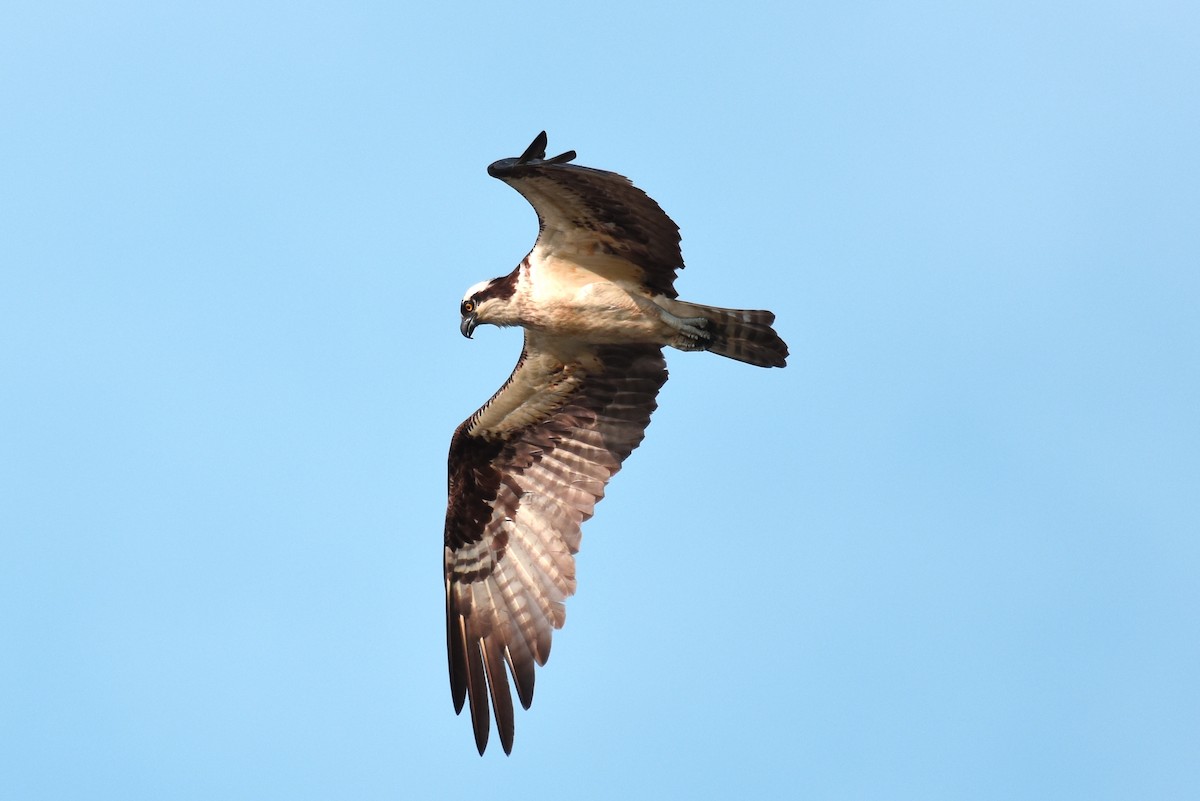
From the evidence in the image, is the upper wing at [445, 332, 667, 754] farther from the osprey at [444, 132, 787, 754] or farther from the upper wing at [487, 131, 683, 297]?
the upper wing at [487, 131, 683, 297]

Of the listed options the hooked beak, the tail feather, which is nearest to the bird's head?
the hooked beak

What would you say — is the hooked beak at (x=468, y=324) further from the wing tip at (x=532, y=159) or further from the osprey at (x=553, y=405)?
the wing tip at (x=532, y=159)

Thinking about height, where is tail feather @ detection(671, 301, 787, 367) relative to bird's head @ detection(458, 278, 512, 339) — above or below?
below

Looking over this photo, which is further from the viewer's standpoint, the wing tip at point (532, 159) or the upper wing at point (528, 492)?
the upper wing at point (528, 492)

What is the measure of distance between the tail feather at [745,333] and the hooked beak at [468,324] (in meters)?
1.63

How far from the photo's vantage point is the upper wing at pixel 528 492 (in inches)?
527

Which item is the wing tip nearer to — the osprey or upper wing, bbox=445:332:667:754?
the osprey

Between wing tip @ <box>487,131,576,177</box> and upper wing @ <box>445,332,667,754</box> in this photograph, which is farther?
upper wing @ <box>445,332,667,754</box>

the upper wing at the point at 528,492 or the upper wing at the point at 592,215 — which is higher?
the upper wing at the point at 592,215

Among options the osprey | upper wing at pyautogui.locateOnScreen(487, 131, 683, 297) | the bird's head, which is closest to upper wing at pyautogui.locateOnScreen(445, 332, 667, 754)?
the osprey

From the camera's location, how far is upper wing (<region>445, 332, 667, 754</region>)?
43.9ft

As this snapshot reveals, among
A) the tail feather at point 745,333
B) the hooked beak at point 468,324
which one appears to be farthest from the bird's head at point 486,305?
the tail feather at point 745,333

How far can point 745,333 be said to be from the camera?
12773 millimetres

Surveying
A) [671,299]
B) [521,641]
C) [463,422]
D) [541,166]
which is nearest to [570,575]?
[521,641]
